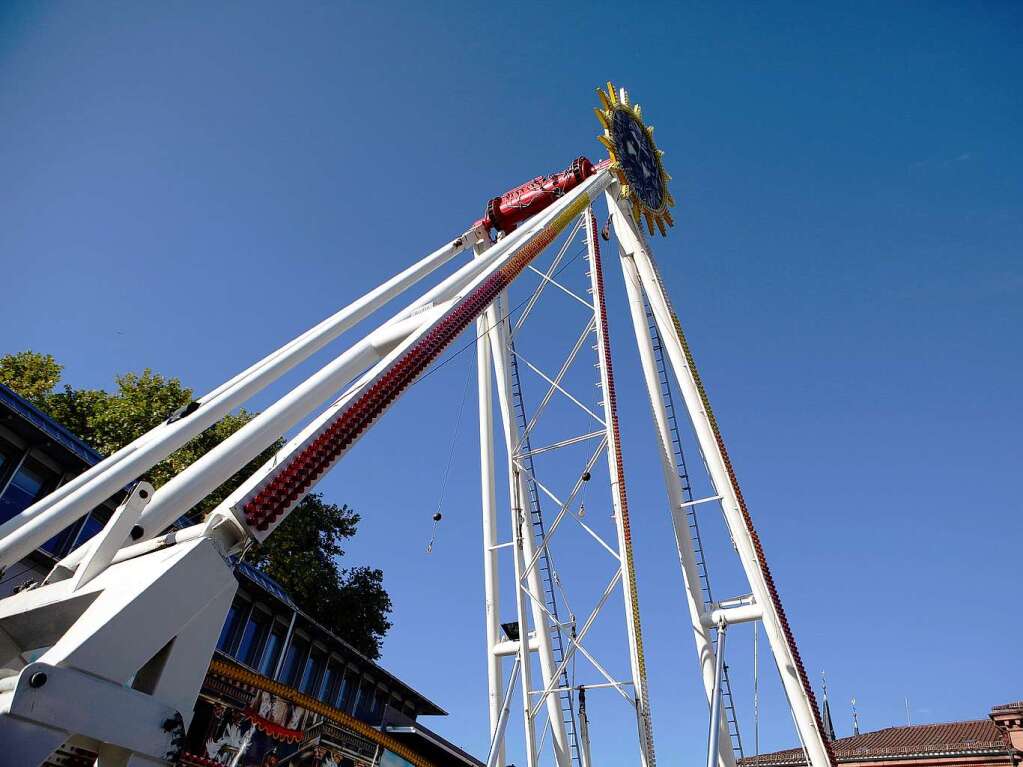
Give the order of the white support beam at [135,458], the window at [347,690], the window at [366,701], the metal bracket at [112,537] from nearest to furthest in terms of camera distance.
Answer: the metal bracket at [112,537] → the white support beam at [135,458] → the window at [347,690] → the window at [366,701]

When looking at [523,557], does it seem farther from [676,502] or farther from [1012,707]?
[1012,707]

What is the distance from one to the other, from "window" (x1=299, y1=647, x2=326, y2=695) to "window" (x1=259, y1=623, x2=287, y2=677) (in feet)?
4.63

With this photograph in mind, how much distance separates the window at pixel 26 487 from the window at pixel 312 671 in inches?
365

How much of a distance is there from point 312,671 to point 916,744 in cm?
2844

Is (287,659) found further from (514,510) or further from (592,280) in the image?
(592,280)

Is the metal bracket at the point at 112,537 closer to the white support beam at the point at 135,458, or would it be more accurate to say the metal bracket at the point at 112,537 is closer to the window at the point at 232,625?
the white support beam at the point at 135,458

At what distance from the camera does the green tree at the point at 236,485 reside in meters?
28.6

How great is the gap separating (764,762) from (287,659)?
26656 millimetres

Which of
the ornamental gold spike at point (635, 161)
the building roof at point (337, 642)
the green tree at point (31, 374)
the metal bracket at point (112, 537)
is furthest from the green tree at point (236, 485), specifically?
the metal bracket at point (112, 537)

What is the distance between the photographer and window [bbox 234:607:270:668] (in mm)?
18250

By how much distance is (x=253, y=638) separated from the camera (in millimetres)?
18922

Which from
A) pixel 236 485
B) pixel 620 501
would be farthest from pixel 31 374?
pixel 620 501

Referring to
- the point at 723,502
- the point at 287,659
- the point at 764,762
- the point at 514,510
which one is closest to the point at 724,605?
the point at 723,502

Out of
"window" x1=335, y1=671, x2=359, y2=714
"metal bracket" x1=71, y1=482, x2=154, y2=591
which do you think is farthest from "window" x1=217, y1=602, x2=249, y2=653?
"metal bracket" x1=71, y1=482, x2=154, y2=591
